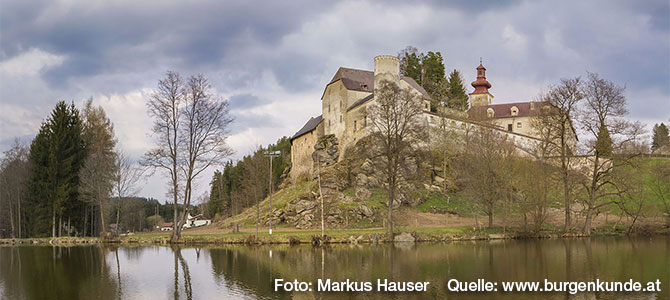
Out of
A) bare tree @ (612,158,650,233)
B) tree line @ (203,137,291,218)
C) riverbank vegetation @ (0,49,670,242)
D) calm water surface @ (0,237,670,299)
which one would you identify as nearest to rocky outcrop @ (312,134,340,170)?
riverbank vegetation @ (0,49,670,242)

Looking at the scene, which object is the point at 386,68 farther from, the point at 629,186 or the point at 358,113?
the point at 629,186

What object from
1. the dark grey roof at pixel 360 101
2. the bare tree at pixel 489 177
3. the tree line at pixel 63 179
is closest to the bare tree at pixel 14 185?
the tree line at pixel 63 179

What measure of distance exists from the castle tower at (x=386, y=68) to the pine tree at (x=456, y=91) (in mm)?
14250

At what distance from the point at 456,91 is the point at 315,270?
5396 centimetres

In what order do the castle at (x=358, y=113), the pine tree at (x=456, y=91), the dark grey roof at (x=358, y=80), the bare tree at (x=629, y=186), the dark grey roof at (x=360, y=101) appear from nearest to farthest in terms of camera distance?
1. the bare tree at (x=629, y=186)
2. the castle at (x=358, y=113)
3. the dark grey roof at (x=360, y=101)
4. the dark grey roof at (x=358, y=80)
5. the pine tree at (x=456, y=91)

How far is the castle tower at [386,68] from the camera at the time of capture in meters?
51.3

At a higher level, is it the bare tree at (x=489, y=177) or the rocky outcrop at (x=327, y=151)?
the rocky outcrop at (x=327, y=151)

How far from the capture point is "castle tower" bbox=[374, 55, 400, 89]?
5131 cm

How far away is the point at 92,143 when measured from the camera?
1949 inches

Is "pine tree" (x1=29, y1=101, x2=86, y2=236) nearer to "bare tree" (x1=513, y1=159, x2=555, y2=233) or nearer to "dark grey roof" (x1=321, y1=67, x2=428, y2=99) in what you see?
"dark grey roof" (x1=321, y1=67, x2=428, y2=99)

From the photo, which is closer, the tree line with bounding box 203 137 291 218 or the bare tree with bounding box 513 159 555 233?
the bare tree with bounding box 513 159 555 233

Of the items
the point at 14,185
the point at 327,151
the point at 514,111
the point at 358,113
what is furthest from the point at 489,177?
the point at 14,185

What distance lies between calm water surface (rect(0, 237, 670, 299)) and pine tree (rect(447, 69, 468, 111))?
127 ft

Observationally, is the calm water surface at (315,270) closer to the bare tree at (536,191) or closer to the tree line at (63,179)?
the bare tree at (536,191)
